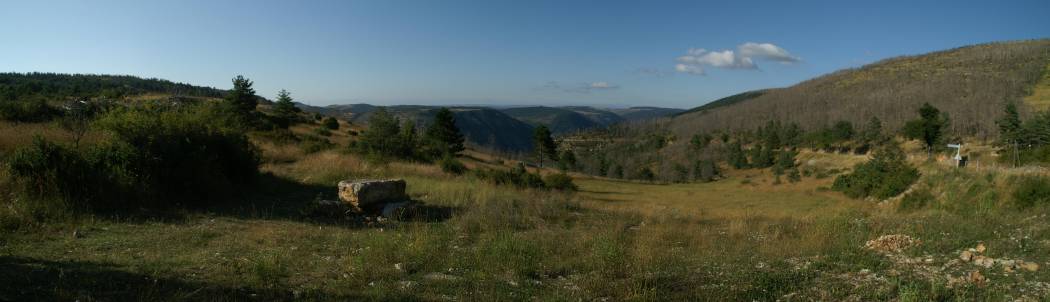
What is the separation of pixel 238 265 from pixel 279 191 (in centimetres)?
842

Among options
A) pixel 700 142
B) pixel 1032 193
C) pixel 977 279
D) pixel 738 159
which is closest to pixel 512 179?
pixel 1032 193

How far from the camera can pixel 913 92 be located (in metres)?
107

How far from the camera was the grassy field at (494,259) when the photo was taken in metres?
4.47

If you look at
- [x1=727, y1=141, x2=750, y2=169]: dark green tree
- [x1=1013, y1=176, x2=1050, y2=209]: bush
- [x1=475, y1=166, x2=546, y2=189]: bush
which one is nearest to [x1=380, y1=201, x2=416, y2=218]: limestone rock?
[x1=475, y1=166, x2=546, y2=189]: bush

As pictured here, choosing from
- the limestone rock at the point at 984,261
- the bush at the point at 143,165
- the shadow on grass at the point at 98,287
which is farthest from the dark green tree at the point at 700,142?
the shadow on grass at the point at 98,287

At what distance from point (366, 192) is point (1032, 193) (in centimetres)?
1625

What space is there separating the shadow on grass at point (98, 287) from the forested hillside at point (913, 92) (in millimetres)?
92904

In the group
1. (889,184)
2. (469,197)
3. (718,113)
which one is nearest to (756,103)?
(718,113)

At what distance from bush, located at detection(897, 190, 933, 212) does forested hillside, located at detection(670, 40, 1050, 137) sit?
229 ft

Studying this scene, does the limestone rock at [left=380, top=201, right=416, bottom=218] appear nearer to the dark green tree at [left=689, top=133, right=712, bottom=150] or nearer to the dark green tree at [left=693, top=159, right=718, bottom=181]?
the dark green tree at [left=693, top=159, right=718, bottom=181]

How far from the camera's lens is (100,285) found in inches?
168

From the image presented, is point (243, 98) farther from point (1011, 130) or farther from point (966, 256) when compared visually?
point (1011, 130)

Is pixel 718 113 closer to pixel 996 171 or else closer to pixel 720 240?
pixel 996 171

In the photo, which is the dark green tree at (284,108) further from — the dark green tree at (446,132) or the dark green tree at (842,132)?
the dark green tree at (842,132)
